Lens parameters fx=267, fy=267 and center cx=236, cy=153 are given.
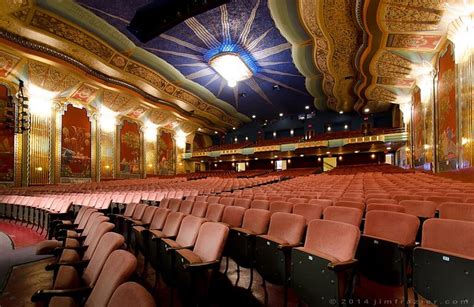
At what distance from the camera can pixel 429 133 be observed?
889 cm

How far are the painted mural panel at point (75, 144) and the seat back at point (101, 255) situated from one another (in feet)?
39.5

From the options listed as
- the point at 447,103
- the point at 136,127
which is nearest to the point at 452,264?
the point at 447,103

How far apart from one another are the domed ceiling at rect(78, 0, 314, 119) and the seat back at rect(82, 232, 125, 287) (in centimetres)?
782

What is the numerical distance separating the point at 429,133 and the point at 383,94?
4.05 metres

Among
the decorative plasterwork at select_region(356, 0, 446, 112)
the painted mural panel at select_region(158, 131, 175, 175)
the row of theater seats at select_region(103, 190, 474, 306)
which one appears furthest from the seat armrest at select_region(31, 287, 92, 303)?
the painted mural panel at select_region(158, 131, 175, 175)

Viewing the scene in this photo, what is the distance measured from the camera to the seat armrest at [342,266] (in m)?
1.34

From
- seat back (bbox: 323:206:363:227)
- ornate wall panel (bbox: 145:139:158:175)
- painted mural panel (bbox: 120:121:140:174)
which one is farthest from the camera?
ornate wall panel (bbox: 145:139:158:175)

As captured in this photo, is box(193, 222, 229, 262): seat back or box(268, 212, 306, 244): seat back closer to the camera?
box(193, 222, 229, 262): seat back

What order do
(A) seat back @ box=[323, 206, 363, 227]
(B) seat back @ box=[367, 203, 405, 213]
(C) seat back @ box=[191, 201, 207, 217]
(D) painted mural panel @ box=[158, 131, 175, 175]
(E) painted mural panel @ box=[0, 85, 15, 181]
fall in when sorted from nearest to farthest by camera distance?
(A) seat back @ box=[323, 206, 363, 227]
(B) seat back @ box=[367, 203, 405, 213]
(C) seat back @ box=[191, 201, 207, 217]
(E) painted mural panel @ box=[0, 85, 15, 181]
(D) painted mural panel @ box=[158, 131, 175, 175]

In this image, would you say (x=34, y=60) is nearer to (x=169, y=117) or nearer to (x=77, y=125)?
(x=77, y=125)

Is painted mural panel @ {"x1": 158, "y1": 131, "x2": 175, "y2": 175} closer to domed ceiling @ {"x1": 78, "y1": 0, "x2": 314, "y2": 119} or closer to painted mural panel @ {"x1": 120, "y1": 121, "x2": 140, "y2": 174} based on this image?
painted mural panel @ {"x1": 120, "y1": 121, "x2": 140, "y2": 174}

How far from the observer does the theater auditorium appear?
167cm

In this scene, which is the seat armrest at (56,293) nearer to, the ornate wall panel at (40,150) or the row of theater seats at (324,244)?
the row of theater seats at (324,244)

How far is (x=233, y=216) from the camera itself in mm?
2762
